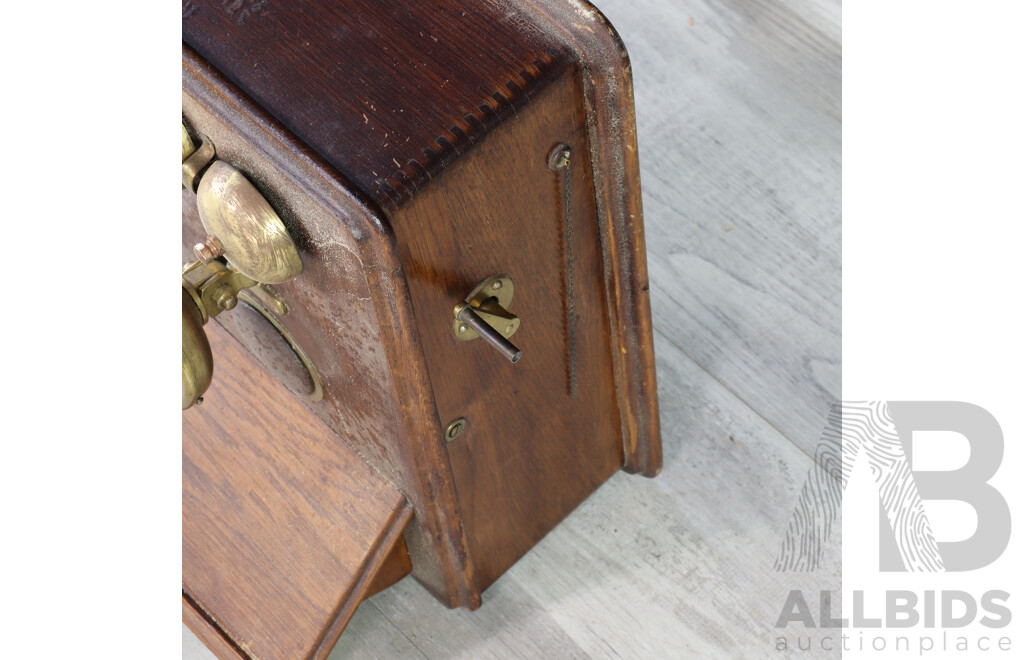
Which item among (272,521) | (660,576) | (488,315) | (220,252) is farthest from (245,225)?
(660,576)

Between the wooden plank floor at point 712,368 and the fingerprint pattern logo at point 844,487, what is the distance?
0.04 feet

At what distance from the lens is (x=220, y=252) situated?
2.87 feet

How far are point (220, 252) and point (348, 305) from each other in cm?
9

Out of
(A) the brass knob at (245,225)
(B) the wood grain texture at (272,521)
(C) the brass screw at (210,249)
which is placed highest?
(A) the brass knob at (245,225)

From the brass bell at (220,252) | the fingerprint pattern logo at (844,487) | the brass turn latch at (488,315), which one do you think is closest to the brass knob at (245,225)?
the brass bell at (220,252)

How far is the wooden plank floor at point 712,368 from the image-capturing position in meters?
1.15

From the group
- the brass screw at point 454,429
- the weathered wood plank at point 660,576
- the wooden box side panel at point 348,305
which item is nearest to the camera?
the wooden box side panel at point 348,305

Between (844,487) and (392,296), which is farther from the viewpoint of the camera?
(844,487)

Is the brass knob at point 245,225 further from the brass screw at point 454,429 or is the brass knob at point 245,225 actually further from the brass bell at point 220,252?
the brass screw at point 454,429

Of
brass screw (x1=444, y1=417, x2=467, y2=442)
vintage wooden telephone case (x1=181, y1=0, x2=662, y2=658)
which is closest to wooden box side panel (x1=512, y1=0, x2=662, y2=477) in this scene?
vintage wooden telephone case (x1=181, y1=0, x2=662, y2=658)

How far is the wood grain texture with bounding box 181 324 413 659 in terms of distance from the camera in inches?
41.3

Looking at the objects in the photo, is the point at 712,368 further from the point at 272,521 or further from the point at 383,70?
the point at 383,70

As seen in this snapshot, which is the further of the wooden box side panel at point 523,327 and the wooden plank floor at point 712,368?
the wooden plank floor at point 712,368

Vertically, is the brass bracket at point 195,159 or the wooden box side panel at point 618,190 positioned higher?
the brass bracket at point 195,159
